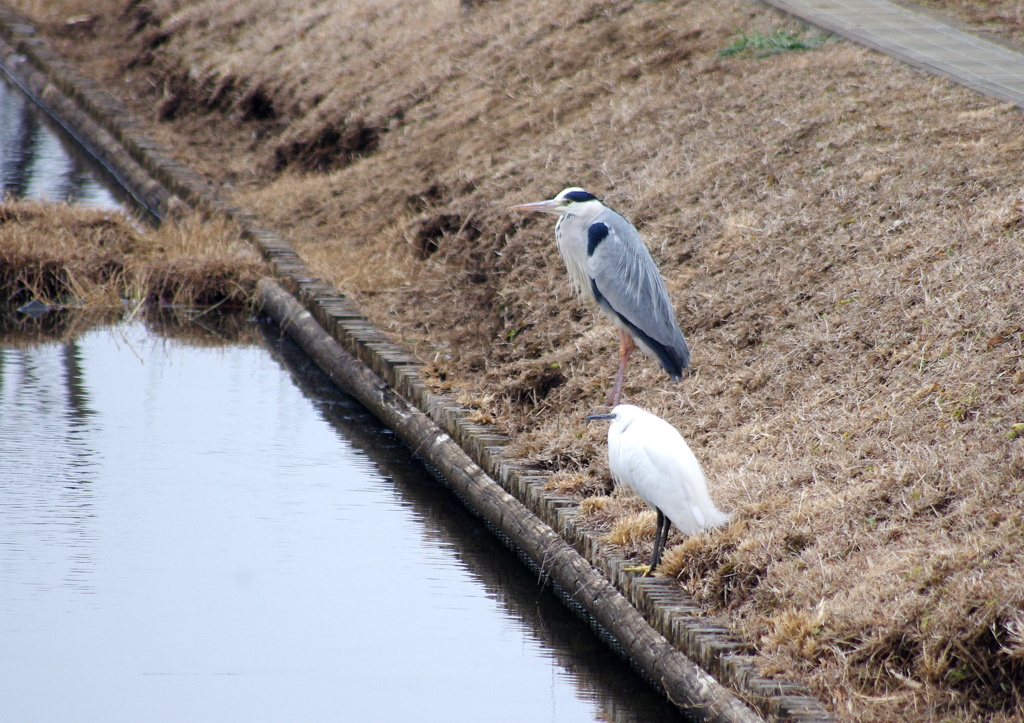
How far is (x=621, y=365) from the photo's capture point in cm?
668

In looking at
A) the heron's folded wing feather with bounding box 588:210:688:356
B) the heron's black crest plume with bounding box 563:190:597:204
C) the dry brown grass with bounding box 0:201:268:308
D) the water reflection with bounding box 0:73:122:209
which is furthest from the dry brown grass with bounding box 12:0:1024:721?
the water reflection with bounding box 0:73:122:209

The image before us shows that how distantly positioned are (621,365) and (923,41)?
215 inches

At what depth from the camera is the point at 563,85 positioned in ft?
38.2

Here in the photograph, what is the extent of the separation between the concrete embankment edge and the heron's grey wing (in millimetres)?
947

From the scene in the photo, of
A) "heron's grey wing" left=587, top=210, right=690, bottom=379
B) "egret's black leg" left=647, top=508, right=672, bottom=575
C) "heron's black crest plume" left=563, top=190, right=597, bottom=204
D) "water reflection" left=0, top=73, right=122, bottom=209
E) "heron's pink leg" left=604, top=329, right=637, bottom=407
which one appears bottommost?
"water reflection" left=0, top=73, right=122, bottom=209

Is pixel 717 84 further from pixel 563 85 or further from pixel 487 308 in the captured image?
pixel 487 308

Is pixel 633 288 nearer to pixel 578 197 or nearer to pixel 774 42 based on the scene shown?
Result: pixel 578 197

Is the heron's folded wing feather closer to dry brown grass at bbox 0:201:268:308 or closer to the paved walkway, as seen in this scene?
the paved walkway

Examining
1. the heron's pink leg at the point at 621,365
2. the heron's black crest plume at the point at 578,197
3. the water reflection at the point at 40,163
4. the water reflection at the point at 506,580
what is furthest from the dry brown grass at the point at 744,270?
the water reflection at the point at 40,163

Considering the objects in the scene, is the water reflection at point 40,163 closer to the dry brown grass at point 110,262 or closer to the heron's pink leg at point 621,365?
the dry brown grass at point 110,262

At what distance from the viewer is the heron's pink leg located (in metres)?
6.58

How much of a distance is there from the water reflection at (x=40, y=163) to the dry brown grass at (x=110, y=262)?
100 centimetres

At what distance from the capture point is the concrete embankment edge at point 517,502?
14.4 feet

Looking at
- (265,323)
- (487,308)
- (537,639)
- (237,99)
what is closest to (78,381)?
(265,323)
